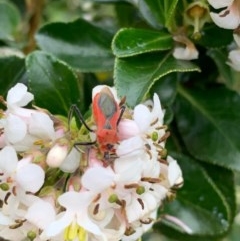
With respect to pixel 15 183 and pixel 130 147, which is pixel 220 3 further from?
pixel 15 183

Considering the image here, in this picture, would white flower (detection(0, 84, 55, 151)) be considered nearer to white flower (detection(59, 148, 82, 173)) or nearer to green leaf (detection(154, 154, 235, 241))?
white flower (detection(59, 148, 82, 173))

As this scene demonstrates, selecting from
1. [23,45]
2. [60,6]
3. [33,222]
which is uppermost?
[33,222]

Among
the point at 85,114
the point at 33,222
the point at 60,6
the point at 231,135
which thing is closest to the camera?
the point at 33,222

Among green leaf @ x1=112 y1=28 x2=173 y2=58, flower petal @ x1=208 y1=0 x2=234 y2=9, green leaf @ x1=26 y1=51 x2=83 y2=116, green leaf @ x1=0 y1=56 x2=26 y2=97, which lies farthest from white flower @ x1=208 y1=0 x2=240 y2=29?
green leaf @ x1=0 y1=56 x2=26 y2=97

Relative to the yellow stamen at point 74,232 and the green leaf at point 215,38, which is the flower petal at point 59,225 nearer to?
the yellow stamen at point 74,232

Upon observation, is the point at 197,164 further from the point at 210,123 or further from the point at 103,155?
the point at 103,155

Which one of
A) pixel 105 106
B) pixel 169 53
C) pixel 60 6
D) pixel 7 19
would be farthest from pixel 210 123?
pixel 60 6
